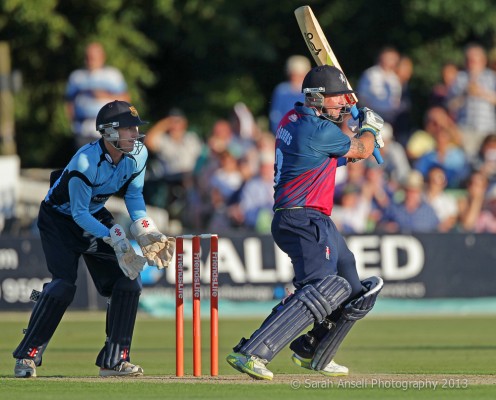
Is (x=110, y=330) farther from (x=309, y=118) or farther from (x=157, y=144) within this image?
(x=157, y=144)

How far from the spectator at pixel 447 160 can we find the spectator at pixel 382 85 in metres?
0.92

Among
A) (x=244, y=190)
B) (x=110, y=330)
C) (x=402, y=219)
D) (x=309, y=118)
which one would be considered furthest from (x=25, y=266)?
(x=309, y=118)

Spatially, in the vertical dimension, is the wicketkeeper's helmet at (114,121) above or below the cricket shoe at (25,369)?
above

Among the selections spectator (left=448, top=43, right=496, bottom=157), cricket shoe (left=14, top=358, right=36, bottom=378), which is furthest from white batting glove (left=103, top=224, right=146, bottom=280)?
spectator (left=448, top=43, right=496, bottom=157)

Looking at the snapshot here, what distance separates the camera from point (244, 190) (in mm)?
16719

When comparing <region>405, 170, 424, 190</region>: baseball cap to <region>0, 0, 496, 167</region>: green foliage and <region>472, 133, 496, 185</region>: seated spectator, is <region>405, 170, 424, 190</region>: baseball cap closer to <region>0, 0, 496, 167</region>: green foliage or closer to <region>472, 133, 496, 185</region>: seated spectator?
<region>472, 133, 496, 185</region>: seated spectator

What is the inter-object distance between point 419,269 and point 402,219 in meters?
0.78

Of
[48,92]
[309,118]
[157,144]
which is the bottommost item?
[309,118]

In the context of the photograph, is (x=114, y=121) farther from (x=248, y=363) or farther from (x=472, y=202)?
(x=472, y=202)

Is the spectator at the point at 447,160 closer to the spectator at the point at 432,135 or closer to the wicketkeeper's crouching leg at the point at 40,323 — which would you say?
the spectator at the point at 432,135

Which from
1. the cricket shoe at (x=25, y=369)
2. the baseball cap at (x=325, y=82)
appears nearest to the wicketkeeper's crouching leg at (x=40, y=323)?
the cricket shoe at (x=25, y=369)

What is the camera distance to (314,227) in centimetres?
850

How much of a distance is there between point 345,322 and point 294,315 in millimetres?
652

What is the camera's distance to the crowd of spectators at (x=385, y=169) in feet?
54.0
